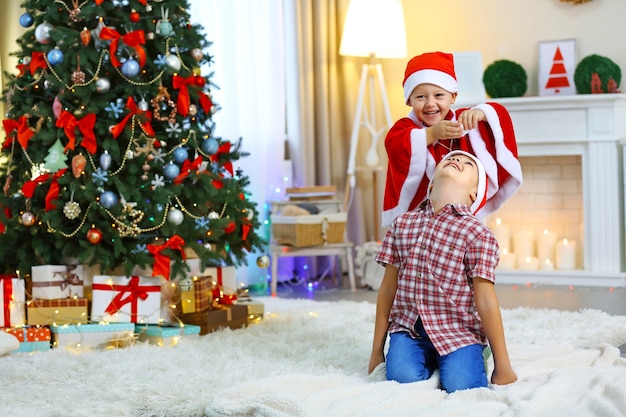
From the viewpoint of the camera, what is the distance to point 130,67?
331 cm

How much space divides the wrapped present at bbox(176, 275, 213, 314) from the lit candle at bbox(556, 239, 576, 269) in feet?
7.83

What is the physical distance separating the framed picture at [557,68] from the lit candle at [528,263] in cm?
97

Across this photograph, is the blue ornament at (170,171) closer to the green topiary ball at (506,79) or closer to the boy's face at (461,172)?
Answer: the boy's face at (461,172)

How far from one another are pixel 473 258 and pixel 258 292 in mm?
2726

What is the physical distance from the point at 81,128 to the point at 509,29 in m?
3.06

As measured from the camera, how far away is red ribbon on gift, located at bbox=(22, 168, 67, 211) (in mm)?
3252

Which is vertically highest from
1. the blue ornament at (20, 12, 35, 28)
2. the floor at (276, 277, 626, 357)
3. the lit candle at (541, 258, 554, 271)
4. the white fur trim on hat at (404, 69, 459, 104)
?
the blue ornament at (20, 12, 35, 28)

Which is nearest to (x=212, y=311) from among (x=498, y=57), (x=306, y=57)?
(x=306, y=57)

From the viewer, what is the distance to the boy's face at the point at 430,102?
8.37 feet

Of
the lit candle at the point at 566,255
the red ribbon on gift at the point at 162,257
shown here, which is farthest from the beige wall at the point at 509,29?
the red ribbon on gift at the point at 162,257

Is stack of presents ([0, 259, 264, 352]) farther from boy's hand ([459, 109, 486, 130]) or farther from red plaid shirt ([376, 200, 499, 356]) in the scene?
boy's hand ([459, 109, 486, 130])

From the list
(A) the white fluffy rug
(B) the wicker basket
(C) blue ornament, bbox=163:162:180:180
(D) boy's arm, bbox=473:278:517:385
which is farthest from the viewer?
(B) the wicker basket

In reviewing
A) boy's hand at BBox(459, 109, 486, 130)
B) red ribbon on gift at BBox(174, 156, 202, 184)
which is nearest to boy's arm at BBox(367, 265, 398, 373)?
boy's hand at BBox(459, 109, 486, 130)

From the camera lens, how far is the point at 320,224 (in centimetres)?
475
